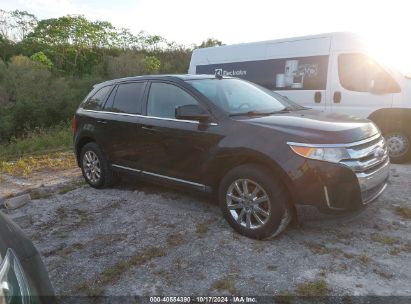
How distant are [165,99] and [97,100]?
1.64 m

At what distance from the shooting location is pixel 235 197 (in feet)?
13.0

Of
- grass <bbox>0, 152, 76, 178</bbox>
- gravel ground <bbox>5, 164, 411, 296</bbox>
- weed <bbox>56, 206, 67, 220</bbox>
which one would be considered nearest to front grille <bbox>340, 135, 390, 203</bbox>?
gravel ground <bbox>5, 164, 411, 296</bbox>

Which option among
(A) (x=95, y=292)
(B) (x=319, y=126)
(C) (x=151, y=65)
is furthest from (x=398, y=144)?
(C) (x=151, y=65)

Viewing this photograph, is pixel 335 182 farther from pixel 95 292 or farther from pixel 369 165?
pixel 95 292

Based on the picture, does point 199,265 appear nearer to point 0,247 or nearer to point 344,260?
point 344,260

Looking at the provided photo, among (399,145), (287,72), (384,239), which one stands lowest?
(384,239)

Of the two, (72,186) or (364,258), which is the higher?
(364,258)

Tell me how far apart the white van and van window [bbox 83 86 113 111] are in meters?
3.64

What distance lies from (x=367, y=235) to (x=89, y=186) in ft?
13.4

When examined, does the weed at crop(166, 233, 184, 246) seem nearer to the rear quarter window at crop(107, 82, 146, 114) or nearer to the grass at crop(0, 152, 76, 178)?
the rear quarter window at crop(107, 82, 146, 114)

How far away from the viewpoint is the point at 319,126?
3.70m

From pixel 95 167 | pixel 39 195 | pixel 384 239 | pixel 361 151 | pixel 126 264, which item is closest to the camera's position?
pixel 126 264

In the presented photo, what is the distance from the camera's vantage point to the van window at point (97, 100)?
5.83 meters

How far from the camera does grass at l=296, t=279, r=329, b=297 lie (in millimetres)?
2948
